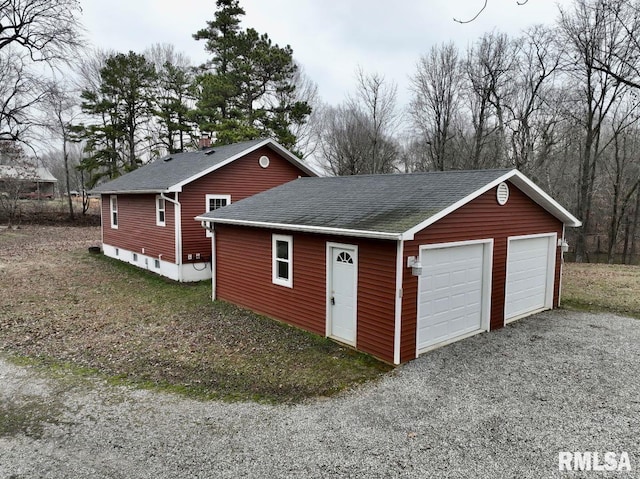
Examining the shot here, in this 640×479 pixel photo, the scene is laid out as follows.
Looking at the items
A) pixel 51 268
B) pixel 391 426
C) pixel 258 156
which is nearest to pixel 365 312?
pixel 391 426

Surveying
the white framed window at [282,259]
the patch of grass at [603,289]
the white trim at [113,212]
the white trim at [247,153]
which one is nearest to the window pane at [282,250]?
the white framed window at [282,259]

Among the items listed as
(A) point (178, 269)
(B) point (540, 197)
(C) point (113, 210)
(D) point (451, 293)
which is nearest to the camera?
(D) point (451, 293)

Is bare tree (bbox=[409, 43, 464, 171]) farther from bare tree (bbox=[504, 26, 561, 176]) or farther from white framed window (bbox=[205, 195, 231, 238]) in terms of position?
white framed window (bbox=[205, 195, 231, 238])

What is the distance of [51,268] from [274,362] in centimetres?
1325

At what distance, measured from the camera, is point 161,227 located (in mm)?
15633

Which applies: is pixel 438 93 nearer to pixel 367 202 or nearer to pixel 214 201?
pixel 214 201

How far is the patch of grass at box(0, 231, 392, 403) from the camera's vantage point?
22.7 ft

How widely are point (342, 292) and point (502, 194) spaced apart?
4.11 metres

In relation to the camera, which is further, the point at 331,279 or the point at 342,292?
the point at 331,279

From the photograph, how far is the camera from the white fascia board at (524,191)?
7.22 m

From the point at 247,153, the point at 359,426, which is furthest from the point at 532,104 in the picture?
the point at 359,426

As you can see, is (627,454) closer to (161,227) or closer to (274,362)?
(274,362)

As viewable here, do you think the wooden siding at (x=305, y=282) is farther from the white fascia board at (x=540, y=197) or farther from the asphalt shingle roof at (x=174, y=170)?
the asphalt shingle roof at (x=174, y=170)

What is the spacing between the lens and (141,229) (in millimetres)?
17203
